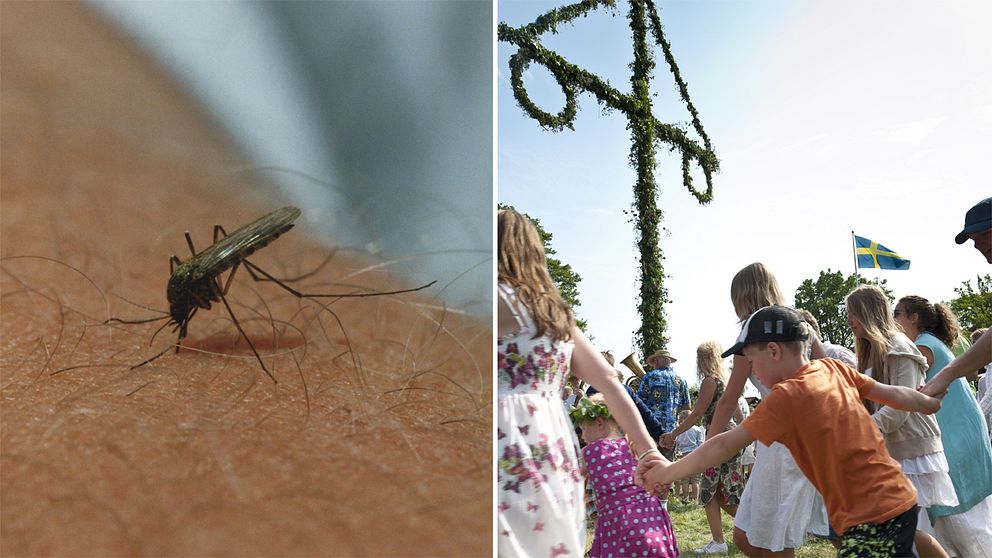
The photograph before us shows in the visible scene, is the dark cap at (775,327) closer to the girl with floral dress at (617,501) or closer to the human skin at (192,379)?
the girl with floral dress at (617,501)

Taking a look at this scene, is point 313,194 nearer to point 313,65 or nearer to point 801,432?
point 313,65

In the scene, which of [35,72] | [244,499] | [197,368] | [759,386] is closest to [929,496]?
[759,386]

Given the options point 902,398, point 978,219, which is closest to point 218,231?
point 902,398

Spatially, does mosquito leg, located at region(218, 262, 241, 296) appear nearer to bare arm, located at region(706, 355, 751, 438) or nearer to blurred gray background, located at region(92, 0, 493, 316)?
blurred gray background, located at region(92, 0, 493, 316)

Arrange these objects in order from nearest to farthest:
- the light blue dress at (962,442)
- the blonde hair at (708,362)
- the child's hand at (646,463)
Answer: the child's hand at (646,463)
the light blue dress at (962,442)
the blonde hair at (708,362)

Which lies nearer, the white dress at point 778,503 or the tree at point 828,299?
the white dress at point 778,503

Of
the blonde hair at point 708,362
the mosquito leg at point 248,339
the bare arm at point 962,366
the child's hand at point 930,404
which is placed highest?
the blonde hair at point 708,362

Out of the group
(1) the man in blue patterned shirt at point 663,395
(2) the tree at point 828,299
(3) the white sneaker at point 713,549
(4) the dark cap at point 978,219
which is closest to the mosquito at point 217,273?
(4) the dark cap at point 978,219
